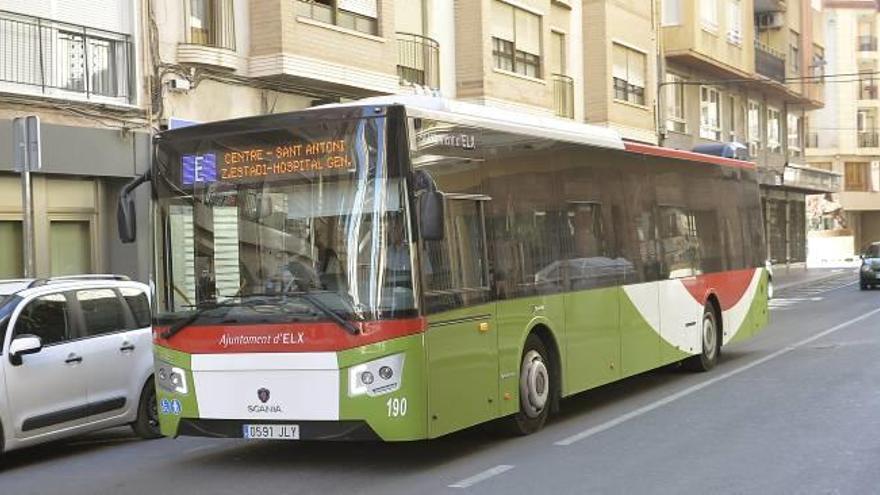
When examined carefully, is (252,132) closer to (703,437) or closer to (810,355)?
(703,437)

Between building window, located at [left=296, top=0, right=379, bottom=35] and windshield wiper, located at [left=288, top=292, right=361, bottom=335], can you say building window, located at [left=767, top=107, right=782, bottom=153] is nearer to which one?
building window, located at [left=296, top=0, right=379, bottom=35]

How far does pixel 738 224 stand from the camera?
49.4ft

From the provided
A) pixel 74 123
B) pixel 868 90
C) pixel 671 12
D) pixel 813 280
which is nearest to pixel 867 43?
pixel 868 90

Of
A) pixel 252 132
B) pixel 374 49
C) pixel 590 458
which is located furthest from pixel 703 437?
pixel 374 49

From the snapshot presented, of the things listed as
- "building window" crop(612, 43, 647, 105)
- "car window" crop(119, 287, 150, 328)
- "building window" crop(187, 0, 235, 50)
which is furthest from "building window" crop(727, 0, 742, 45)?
"car window" crop(119, 287, 150, 328)

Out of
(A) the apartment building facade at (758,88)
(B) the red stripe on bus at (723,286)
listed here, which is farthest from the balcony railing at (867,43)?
(B) the red stripe on bus at (723,286)

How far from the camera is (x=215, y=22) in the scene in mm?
18094

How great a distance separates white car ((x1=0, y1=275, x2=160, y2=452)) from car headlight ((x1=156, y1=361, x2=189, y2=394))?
1.24 meters

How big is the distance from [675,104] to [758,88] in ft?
30.0

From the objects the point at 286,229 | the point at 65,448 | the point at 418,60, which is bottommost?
the point at 65,448

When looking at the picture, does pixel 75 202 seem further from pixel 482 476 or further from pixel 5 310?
pixel 482 476

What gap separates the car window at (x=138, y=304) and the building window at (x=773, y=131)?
40100mm

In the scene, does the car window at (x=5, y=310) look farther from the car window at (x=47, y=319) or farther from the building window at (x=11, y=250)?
the building window at (x=11, y=250)

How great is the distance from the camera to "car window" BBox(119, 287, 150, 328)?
10234 mm
